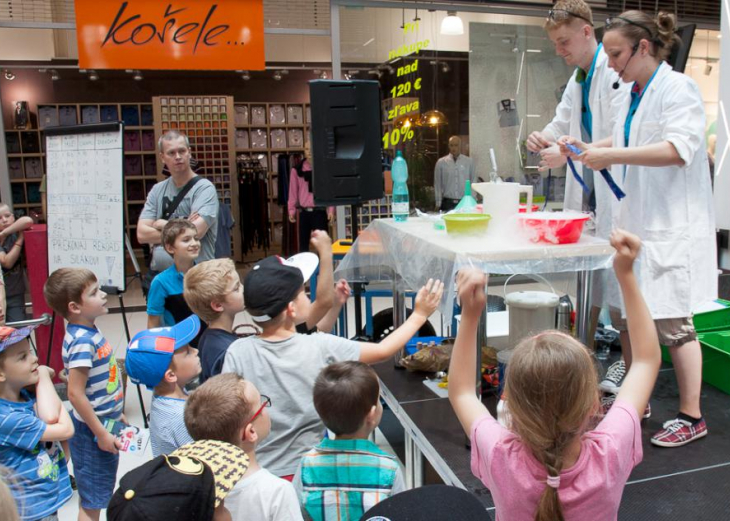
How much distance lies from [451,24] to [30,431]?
5714 millimetres

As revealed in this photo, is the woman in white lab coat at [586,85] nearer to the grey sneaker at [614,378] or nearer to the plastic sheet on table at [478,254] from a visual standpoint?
the plastic sheet on table at [478,254]

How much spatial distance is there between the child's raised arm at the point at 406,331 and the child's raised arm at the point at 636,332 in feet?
2.23

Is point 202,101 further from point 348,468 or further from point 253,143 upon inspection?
point 348,468

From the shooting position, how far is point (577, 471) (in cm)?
117

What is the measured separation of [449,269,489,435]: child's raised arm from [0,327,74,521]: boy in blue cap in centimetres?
117

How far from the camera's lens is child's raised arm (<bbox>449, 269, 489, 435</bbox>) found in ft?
4.38

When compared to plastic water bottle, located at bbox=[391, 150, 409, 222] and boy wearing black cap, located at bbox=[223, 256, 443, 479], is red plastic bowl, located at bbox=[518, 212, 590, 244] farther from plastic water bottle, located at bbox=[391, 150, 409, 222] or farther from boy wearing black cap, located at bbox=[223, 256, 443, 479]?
plastic water bottle, located at bbox=[391, 150, 409, 222]

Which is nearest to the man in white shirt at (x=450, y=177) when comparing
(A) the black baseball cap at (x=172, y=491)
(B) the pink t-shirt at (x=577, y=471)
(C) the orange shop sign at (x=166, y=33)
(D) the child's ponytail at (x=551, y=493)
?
(C) the orange shop sign at (x=166, y=33)

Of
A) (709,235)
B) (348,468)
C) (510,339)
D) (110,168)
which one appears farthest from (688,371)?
(110,168)

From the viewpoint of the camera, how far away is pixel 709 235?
221 centimetres

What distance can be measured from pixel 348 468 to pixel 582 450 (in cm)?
54

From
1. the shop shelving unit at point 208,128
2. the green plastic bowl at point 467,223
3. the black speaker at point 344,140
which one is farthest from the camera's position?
the shop shelving unit at point 208,128

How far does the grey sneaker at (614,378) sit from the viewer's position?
2.58 meters

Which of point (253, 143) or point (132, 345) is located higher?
point (253, 143)
